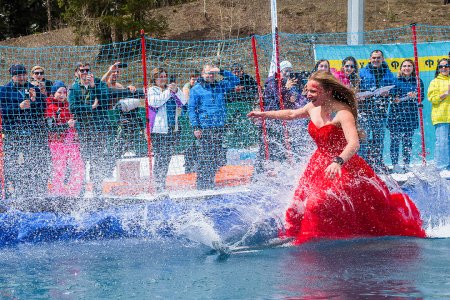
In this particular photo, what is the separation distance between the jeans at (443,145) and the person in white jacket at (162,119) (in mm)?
3684

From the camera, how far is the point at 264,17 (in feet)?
83.4

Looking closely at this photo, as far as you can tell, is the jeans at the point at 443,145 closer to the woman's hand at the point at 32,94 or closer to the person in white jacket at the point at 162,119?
the person in white jacket at the point at 162,119

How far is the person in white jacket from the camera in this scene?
9633mm

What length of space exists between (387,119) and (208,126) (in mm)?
2495

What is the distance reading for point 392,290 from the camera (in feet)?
15.9

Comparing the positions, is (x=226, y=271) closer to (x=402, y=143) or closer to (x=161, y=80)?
(x=161, y=80)

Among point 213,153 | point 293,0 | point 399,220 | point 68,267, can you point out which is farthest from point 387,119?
point 293,0

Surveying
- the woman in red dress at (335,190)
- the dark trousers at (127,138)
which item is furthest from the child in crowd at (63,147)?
the woman in red dress at (335,190)

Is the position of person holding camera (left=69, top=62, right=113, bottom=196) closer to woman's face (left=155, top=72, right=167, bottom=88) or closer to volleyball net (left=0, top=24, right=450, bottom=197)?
volleyball net (left=0, top=24, right=450, bottom=197)

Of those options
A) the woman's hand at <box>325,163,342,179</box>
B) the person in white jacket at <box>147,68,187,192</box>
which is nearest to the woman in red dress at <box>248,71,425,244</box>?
the woman's hand at <box>325,163,342,179</box>

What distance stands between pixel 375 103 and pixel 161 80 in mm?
2944

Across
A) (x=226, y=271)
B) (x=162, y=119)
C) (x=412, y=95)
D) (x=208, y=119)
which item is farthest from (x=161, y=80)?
(x=226, y=271)

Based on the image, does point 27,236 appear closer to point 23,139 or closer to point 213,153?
point 23,139

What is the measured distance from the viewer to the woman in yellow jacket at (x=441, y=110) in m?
10.2
